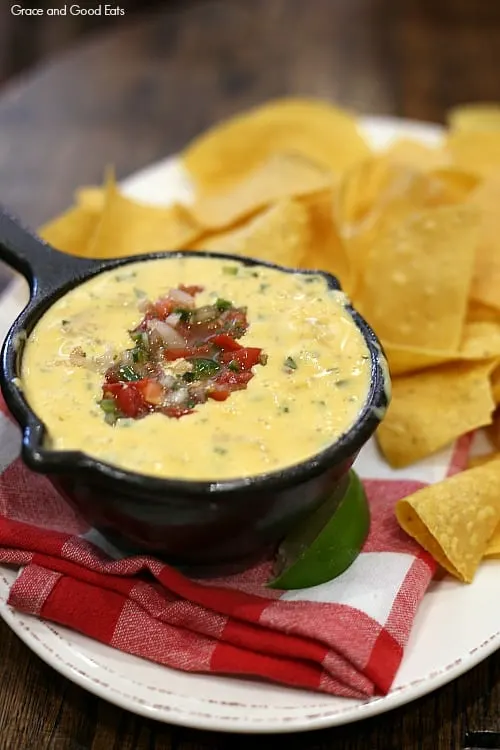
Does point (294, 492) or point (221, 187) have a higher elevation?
point (294, 492)

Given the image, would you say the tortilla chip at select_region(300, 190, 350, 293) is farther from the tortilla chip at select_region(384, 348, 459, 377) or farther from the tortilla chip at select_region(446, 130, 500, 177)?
the tortilla chip at select_region(446, 130, 500, 177)

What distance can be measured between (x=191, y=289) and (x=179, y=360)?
9.6 inches

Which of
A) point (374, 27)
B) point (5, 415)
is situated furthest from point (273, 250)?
point (374, 27)

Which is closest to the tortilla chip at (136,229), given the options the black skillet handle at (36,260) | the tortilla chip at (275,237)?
the tortilla chip at (275,237)

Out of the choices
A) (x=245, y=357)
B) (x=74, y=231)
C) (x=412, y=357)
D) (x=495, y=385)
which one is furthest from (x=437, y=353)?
(x=74, y=231)

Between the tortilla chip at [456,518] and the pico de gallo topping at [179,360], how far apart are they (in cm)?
43

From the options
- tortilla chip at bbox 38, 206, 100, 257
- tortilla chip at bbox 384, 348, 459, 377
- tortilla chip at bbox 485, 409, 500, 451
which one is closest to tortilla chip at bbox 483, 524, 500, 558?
tortilla chip at bbox 485, 409, 500, 451

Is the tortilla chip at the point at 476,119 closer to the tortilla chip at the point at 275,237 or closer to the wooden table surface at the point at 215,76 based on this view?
the wooden table surface at the point at 215,76

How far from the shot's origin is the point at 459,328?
2.24 m

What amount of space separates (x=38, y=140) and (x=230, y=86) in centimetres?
85

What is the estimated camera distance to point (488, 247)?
7.95 ft

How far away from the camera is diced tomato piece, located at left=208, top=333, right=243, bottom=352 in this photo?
1753 mm

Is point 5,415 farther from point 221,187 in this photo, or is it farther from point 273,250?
point 221,187

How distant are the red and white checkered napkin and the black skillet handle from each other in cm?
48
